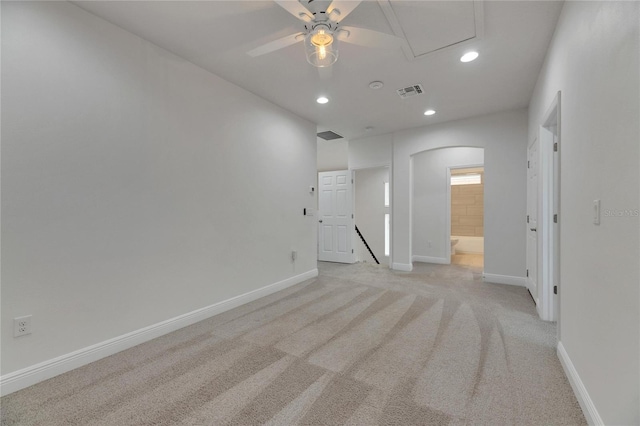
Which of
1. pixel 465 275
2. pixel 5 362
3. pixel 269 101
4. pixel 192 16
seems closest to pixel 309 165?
pixel 269 101

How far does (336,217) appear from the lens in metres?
5.61

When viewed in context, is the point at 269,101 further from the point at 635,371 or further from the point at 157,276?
the point at 635,371

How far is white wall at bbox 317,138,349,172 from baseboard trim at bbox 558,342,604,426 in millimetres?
4722

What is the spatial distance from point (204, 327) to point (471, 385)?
7.30 ft

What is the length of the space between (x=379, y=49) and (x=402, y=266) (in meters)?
3.57

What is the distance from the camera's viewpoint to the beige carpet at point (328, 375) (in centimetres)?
147

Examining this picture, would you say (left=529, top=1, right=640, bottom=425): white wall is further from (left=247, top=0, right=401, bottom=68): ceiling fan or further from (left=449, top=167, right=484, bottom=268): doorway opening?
(left=449, top=167, right=484, bottom=268): doorway opening

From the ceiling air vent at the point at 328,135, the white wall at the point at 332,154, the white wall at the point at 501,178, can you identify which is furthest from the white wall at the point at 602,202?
the white wall at the point at 332,154

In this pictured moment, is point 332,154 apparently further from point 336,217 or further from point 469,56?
point 469,56

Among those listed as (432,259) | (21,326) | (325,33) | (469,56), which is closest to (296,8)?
(325,33)

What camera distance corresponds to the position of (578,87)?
1647 mm

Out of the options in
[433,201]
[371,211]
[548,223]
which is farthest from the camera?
[371,211]

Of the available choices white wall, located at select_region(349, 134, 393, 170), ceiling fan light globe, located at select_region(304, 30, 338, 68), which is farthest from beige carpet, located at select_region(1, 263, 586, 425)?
white wall, located at select_region(349, 134, 393, 170)

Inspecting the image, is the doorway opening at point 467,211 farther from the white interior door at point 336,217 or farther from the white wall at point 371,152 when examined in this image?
the white interior door at point 336,217
